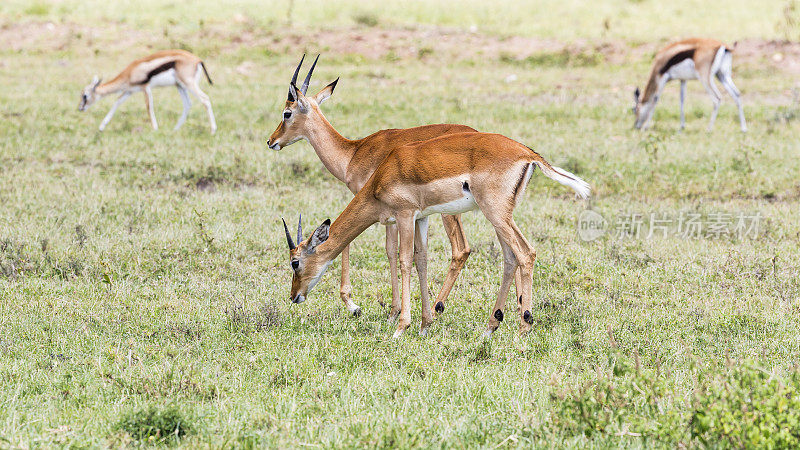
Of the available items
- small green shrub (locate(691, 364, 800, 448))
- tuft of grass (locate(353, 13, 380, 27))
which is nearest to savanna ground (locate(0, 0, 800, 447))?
small green shrub (locate(691, 364, 800, 448))

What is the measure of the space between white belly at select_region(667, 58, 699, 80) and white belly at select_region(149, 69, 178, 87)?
830cm

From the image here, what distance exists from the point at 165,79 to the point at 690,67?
877 centimetres

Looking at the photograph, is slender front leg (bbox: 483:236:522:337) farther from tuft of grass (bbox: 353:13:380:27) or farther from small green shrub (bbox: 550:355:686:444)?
tuft of grass (bbox: 353:13:380:27)

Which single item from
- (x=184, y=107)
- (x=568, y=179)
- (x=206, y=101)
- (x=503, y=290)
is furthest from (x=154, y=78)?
(x=568, y=179)

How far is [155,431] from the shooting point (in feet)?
11.6

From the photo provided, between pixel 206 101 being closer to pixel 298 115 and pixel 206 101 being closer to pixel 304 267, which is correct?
pixel 298 115

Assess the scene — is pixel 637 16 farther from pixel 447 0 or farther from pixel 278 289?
pixel 278 289

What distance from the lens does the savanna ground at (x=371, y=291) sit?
3562 millimetres

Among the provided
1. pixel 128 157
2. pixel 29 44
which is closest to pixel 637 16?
pixel 29 44

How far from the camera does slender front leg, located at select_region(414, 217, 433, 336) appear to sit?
533cm

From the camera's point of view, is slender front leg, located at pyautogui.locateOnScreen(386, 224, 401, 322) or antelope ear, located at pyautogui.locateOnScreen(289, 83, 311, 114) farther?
A: antelope ear, located at pyautogui.locateOnScreen(289, 83, 311, 114)

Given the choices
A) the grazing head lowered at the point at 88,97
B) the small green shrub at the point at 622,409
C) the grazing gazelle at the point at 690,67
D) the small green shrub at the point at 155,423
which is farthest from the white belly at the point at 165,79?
the small green shrub at the point at 622,409

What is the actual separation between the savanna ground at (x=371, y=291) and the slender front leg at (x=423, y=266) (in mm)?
175

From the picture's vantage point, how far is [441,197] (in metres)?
5.04
